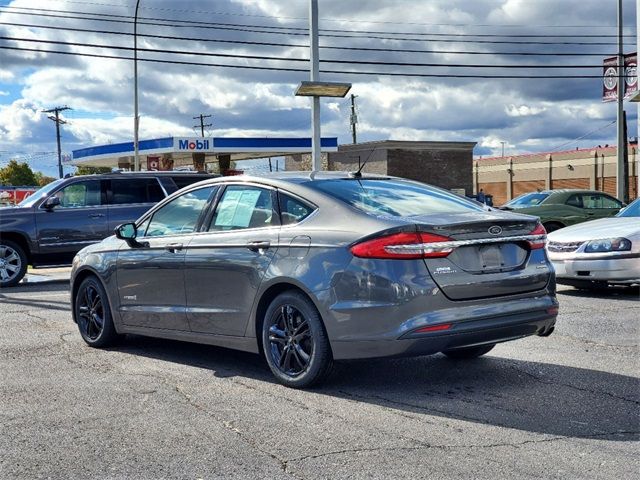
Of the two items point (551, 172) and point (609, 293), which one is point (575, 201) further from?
point (551, 172)

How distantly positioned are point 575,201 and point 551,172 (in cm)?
5187

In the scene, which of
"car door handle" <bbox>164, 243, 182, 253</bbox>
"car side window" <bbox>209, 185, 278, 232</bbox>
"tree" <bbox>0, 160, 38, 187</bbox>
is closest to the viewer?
"car side window" <bbox>209, 185, 278, 232</bbox>

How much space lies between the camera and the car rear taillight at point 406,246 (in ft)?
18.0

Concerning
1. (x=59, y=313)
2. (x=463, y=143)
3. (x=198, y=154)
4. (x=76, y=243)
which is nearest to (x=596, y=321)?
(x=59, y=313)

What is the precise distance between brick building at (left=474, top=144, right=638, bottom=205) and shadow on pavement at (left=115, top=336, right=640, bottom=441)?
5323cm

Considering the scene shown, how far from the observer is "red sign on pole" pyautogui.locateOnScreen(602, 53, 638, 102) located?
30402 millimetres

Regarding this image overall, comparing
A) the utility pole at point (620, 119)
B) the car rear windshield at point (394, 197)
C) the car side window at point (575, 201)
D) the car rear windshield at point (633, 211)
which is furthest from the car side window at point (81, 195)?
the utility pole at point (620, 119)

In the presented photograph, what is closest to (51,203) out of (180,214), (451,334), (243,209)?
(180,214)


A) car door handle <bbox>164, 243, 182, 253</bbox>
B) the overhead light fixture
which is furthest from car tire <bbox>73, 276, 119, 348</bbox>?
the overhead light fixture

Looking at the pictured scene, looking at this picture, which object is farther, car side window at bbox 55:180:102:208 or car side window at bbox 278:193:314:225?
car side window at bbox 55:180:102:208

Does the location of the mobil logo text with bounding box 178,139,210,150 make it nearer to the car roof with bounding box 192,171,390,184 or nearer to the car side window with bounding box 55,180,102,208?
the car side window with bounding box 55,180,102,208

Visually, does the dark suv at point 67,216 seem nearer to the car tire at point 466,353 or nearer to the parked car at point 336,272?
the parked car at point 336,272

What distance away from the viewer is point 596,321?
29.6 feet

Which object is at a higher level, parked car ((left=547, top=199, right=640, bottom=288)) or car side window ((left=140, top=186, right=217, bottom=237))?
car side window ((left=140, top=186, right=217, bottom=237))
